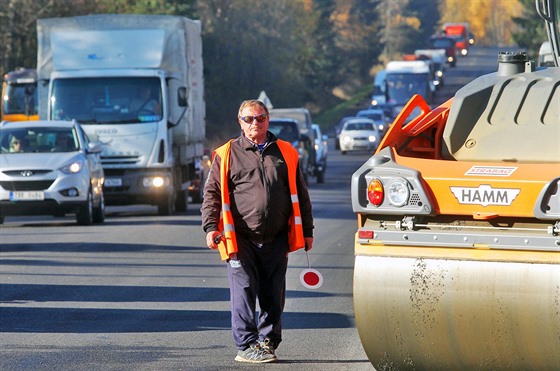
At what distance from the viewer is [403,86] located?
72.9 meters

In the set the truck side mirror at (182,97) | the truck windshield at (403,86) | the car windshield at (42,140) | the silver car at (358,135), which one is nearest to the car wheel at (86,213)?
the car windshield at (42,140)

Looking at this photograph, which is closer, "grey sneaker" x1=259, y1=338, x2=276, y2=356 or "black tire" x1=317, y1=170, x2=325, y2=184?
"grey sneaker" x1=259, y1=338, x2=276, y2=356

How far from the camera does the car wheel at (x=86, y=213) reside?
23.4 meters

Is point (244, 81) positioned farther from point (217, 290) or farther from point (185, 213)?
point (217, 290)

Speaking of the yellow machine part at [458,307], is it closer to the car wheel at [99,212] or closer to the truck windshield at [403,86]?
the car wheel at [99,212]

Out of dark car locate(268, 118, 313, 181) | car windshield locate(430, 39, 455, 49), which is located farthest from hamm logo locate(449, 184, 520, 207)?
car windshield locate(430, 39, 455, 49)

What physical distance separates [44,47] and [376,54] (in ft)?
339

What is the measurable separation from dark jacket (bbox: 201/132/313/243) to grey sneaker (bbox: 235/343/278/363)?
0.70 m

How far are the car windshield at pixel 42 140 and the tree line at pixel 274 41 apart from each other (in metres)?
18.8

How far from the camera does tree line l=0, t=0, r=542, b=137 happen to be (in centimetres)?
6100

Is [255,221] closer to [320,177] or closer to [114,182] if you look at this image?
[114,182]

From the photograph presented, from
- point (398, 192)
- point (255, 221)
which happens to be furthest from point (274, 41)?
point (398, 192)

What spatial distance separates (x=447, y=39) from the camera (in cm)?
12825

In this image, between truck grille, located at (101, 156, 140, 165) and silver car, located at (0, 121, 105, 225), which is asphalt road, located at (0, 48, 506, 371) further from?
truck grille, located at (101, 156, 140, 165)
